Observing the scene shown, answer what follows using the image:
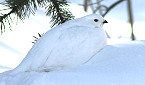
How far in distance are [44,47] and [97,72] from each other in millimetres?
203

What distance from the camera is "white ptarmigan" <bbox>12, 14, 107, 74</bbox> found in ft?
2.45

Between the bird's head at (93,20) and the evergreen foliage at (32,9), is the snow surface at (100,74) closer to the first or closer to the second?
the bird's head at (93,20)

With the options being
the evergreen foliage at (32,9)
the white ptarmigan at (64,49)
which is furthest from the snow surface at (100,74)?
the evergreen foliage at (32,9)

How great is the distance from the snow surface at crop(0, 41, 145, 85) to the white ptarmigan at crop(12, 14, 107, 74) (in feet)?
0.10

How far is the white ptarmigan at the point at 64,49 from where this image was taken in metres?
0.75

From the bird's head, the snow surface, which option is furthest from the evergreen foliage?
the snow surface

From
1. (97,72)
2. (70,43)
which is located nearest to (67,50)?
(70,43)

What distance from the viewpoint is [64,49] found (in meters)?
0.75

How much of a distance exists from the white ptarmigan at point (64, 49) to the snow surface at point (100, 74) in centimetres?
3

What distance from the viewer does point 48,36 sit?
2.63 feet

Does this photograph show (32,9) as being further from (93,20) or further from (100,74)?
(100,74)

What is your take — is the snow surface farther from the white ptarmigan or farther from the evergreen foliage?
the evergreen foliage

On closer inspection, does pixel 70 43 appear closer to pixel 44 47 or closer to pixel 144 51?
pixel 44 47

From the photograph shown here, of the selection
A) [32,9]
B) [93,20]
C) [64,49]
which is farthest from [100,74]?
[32,9]
